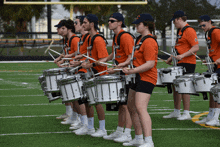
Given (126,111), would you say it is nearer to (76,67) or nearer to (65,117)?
(76,67)

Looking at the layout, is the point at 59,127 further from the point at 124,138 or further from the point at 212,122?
the point at 212,122

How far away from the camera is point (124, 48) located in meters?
5.96

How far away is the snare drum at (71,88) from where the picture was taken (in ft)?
20.2

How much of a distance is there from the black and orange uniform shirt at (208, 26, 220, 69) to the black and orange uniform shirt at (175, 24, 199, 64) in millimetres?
366

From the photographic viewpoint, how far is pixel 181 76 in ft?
23.2

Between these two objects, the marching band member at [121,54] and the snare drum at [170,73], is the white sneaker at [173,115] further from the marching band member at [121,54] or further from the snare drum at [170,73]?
the marching band member at [121,54]

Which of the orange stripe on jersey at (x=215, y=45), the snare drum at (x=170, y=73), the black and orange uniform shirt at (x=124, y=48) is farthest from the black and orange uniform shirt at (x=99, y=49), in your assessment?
the orange stripe on jersey at (x=215, y=45)

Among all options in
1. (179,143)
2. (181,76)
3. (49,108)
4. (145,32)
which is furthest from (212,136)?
(49,108)

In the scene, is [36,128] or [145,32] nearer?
[145,32]

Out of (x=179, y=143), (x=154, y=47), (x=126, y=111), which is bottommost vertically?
(x=179, y=143)

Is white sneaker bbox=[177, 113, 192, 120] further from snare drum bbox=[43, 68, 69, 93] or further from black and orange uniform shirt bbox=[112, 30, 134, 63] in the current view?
snare drum bbox=[43, 68, 69, 93]

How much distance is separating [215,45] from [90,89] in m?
2.78

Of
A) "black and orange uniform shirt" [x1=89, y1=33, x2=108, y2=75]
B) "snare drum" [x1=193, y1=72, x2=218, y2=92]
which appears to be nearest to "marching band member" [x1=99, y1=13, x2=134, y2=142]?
"black and orange uniform shirt" [x1=89, y1=33, x2=108, y2=75]

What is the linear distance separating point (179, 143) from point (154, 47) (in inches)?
65.9
